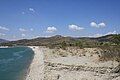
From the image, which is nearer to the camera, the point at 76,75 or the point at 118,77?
the point at 118,77

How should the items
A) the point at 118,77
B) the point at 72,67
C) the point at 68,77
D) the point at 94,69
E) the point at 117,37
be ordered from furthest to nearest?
the point at 117,37, the point at 72,67, the point at 94,69, the point at 68,77, the point at 118,77

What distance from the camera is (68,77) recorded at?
31.2 m

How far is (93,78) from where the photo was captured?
96.0 ft

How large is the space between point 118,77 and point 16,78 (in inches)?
645

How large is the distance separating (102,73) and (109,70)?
1.37 m

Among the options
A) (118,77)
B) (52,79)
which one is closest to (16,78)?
(52,79)

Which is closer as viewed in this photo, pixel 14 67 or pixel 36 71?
pixel 36 71

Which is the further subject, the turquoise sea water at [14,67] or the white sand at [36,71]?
the turquoise sea water at [14,67]

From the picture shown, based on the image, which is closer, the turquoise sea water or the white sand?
the white sand

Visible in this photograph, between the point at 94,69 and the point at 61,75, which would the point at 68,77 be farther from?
the point at 94,69

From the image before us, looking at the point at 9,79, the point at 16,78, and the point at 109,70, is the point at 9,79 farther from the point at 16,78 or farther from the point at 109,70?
the point at 109,70

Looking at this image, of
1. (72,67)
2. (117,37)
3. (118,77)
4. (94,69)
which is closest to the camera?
(118,77)

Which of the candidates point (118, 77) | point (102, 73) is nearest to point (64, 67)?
point (102, 73)

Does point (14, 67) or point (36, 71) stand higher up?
point (36, 71)
